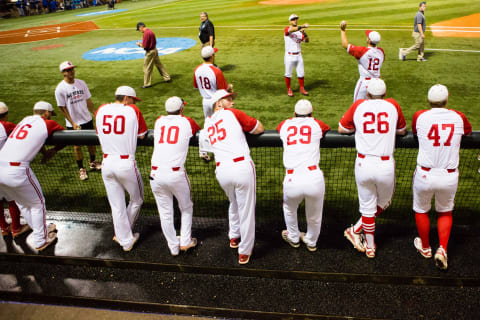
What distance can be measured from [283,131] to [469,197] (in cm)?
334

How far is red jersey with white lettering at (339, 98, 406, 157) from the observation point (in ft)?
11.0

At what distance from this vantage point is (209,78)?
6.03 m

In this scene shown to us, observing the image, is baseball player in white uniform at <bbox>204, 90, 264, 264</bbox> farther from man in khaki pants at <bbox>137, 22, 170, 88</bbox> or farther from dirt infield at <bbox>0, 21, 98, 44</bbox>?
dirt infield at <bbox>0, 21, 98, 44</bbox>

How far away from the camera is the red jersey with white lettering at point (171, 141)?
3.55 m

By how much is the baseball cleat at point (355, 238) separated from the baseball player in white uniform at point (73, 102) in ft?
14.6

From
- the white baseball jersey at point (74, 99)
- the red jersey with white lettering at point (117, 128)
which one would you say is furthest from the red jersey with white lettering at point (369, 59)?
the white baseball jersey at point (74, 99)

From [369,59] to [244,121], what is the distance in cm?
443

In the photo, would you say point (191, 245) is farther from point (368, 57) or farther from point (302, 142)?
point (368, 57)

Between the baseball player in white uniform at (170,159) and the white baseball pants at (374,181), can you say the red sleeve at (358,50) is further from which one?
the baseball player in white uniform at (170,159)

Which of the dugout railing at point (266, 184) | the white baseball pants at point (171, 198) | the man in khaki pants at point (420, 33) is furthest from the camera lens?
the man in khaki pants at point (420, 33)

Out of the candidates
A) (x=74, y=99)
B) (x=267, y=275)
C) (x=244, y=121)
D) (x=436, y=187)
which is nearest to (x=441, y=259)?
(x=436, y=187)

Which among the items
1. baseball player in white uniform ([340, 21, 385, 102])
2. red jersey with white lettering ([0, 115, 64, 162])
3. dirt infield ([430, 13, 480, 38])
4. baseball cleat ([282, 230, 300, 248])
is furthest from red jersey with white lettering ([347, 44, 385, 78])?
dirt infield ([430, 13, 480, 38])

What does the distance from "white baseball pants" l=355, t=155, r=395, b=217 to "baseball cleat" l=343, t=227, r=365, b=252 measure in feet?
1.38

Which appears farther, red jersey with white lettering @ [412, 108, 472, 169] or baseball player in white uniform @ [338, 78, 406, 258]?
baseball player in white uniform @ [338, 78, 406, 258]
